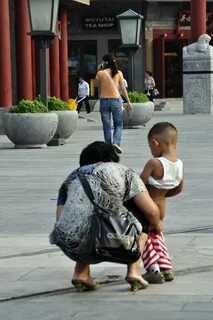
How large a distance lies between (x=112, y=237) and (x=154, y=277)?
82 centimetres

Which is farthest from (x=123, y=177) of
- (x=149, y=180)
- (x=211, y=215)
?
(x=211, y=215)

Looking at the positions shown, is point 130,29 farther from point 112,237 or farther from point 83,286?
point 112,237

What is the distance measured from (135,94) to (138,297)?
21.3m

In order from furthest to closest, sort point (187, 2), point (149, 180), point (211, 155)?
1. point (187, 2)
2. point (211, 155)
3. point (149, 180)

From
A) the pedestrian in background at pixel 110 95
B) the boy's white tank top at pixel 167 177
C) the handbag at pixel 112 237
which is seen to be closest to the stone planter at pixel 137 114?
the pedestrian in background at pixel 110 95

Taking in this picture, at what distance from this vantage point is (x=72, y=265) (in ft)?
28.2

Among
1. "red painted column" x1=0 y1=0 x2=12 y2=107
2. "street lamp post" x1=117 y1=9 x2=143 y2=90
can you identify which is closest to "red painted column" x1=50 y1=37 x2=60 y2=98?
"street lamp post" x1=117 y1=9 x2=143 y2=90

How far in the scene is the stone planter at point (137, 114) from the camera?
2775 cm

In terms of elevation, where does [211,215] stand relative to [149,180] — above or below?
below

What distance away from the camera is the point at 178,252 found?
9.09 metres

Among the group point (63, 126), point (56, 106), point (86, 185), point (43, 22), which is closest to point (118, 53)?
point (56, 106)

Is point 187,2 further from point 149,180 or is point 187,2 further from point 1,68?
point 149,180

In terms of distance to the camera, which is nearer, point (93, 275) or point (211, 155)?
point (93, 275)

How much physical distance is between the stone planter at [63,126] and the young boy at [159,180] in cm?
1410
